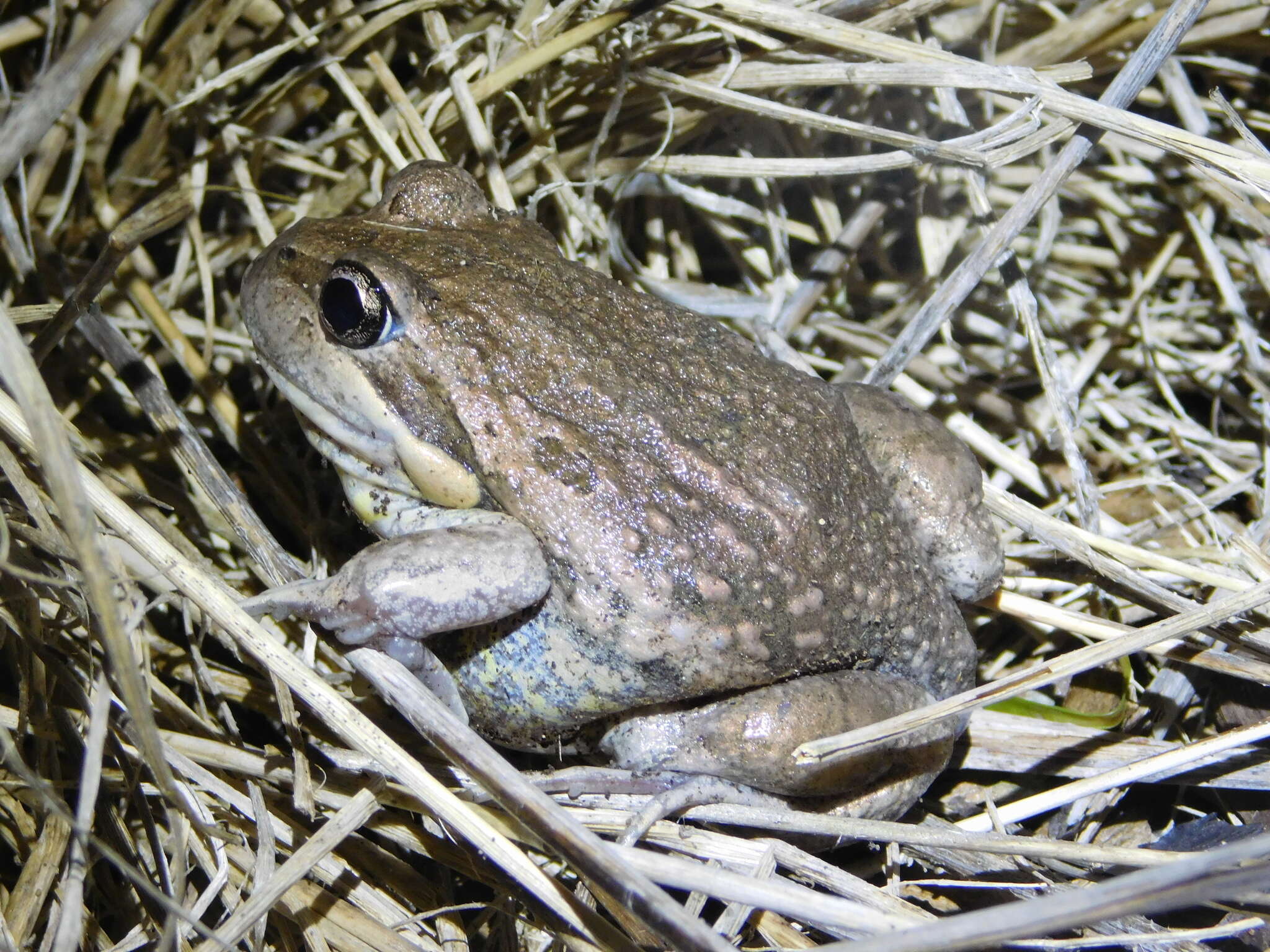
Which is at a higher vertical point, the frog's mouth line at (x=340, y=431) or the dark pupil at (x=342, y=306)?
the dark pupil at (x=342, y=306)

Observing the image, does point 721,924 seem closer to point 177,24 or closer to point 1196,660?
point 1196,660

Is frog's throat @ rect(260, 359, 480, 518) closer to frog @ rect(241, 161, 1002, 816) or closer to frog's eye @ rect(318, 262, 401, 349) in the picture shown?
frog @ rect(241, 161, 1002, 816)

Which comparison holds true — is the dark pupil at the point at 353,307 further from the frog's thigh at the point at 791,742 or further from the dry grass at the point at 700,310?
the frog's thigh at the point at 791,742

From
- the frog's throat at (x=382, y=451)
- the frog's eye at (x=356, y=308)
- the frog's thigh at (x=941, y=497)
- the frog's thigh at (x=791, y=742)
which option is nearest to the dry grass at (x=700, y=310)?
the frog's thigh at (x=791, y=742)

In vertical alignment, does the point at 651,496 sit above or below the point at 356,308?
below

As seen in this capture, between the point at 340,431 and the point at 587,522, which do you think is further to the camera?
the point at 340,431

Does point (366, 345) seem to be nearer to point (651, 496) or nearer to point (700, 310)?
point (651, 496)

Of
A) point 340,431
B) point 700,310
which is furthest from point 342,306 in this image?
point 700,310
